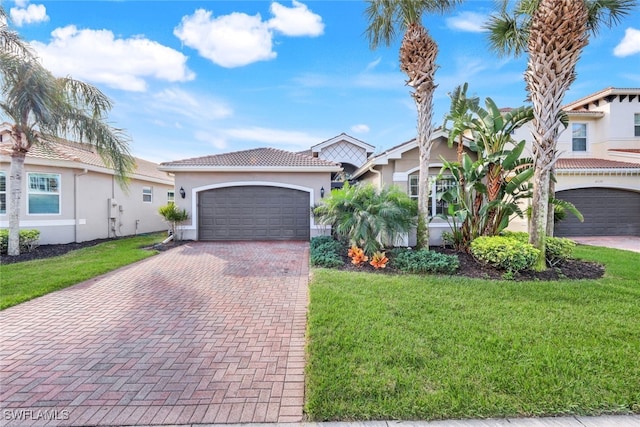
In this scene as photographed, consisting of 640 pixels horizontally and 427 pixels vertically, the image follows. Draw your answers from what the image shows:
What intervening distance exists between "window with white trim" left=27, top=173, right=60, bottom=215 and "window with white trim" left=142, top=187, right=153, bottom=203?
17.5 feet

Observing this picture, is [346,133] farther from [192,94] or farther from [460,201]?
[460,201]

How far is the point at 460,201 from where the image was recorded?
30.4 ft

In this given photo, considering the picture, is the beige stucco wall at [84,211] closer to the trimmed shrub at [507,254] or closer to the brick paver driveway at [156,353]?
the brick paver driveway at [156,353]

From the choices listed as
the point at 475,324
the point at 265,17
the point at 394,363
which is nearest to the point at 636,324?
the point at 475,324

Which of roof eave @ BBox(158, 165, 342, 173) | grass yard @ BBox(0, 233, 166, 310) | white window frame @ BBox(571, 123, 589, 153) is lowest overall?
grass yard @ BBox(0, 233, 166, 310)

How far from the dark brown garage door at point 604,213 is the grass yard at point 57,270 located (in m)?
19.2

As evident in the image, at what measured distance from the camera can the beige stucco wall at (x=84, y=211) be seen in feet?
38.5

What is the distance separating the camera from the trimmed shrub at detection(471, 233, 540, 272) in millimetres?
7224

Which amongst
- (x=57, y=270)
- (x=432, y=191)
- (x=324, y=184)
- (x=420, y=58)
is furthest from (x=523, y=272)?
(x=57, y=270)

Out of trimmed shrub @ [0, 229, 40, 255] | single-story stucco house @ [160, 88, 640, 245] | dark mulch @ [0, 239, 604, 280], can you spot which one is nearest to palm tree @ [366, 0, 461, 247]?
dark mulch @ [0, 239, 604, 280]

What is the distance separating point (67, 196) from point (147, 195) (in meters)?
5.46

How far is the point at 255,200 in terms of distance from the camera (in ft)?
44.5

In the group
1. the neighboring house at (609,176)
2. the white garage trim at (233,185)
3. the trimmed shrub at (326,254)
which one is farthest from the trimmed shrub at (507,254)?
the neighboring house at (609,176)

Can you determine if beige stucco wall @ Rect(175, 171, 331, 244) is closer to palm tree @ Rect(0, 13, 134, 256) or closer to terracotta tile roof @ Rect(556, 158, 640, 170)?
palm tree @ Rect(0, 13, 134, 256)
